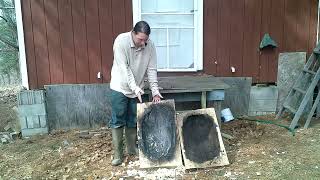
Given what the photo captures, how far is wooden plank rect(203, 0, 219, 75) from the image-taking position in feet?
18.2

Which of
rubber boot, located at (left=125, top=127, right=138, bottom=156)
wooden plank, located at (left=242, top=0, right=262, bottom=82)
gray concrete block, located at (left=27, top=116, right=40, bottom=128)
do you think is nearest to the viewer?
rubber boot, located at (left=125, top=127, right=138, bottom=156)

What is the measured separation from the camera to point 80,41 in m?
5.47

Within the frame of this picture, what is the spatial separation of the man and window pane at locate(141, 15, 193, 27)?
1522 mm

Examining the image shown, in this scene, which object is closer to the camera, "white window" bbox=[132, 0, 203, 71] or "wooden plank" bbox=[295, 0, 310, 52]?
"white window" bbox=[132, 0, 203, 71]

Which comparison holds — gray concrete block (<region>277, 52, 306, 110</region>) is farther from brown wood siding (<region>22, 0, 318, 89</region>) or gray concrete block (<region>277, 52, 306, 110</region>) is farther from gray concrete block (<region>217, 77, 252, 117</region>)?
gray concrete block (<region>217, 77, 252, 117</region>)

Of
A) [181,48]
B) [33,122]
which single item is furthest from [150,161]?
[33,122]

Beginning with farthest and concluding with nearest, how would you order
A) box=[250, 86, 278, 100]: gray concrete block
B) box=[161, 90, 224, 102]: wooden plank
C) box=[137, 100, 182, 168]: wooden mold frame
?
box=[250, 86, 278, 100]: gray concrete block, box=[161, 90, 224, 102]: wooden plank, box=[137, 100, 182, 168]: wooden mold frame

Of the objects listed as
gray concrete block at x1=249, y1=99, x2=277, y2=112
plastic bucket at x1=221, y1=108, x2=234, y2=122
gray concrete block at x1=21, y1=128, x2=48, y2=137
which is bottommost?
gray concrete block at x1=21, y1=128, x2=48, y2=137

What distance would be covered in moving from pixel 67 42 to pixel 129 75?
79.3 inches

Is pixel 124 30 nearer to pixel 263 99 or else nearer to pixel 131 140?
pixel 131 140

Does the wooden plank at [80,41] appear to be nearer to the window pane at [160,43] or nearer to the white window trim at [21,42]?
the white window trim at [21,42]

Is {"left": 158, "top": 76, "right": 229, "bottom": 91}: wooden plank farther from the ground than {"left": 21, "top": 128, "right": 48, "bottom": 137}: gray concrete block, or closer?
farther from the ground

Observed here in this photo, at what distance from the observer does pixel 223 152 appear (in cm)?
407

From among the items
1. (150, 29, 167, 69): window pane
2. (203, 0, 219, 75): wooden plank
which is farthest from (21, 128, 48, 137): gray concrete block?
(203, 0, 219, 75): wooden plank
